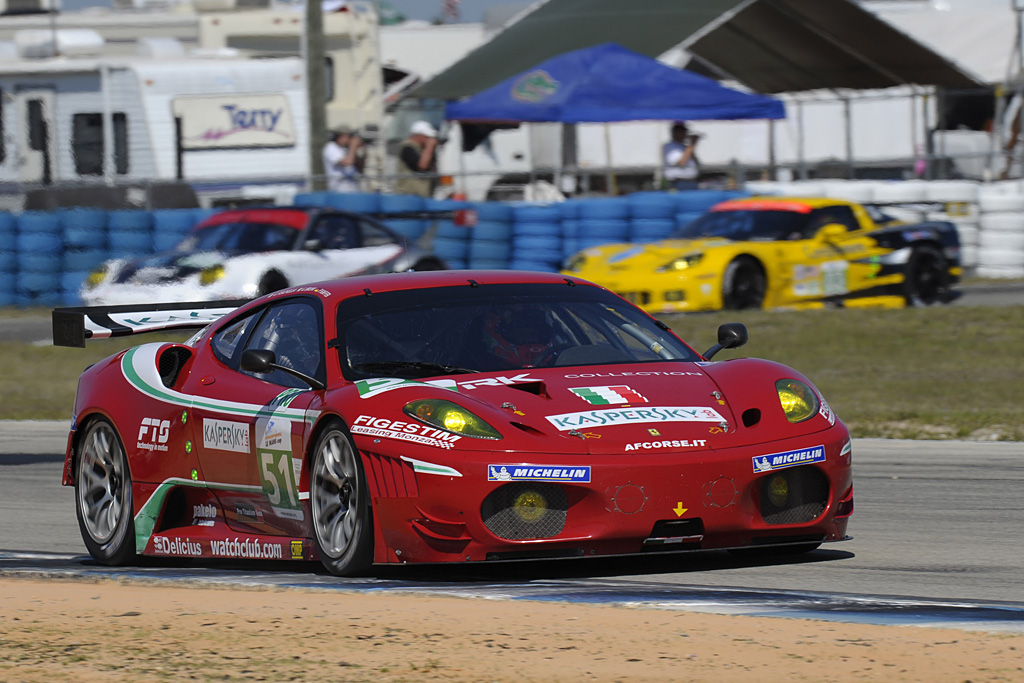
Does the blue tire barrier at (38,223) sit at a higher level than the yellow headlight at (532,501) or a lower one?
A: higher

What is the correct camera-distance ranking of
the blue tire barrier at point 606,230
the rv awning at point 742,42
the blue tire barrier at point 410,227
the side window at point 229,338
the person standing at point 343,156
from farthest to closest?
1. the rv awning at point 742,42
2. the person standing at point 343,156
3. the blue tire barrier at point 606,230
4. the blue tire barrier at point 410,227
5. the side window at point 229,338

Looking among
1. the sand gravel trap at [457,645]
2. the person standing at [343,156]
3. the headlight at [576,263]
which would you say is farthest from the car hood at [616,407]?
the person standing at [343,156]

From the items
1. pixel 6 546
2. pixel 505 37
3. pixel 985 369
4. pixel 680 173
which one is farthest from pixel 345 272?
pixel 6 546

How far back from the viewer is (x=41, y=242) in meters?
20.2

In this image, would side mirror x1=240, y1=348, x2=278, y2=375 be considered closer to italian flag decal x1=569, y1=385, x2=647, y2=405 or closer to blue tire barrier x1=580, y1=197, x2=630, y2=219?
italian flag decal x1=569, y1=385, x2=647, y2=405

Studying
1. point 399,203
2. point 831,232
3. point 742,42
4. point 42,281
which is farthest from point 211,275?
point 742,42

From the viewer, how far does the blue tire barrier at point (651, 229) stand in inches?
754

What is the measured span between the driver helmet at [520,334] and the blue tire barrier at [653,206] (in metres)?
12.9

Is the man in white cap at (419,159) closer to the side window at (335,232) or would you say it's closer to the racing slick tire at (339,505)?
the side window at (335,232)

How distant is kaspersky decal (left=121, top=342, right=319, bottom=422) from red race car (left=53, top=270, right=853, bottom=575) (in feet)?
0.03

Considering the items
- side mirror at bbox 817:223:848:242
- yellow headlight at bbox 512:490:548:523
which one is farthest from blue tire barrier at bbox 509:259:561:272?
yellow headlight at bbox 512:490:548:523

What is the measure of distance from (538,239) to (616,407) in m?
14.3

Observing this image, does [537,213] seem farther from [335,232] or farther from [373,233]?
[335,232]

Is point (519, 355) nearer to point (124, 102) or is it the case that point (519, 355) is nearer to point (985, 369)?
point (985, 369)
